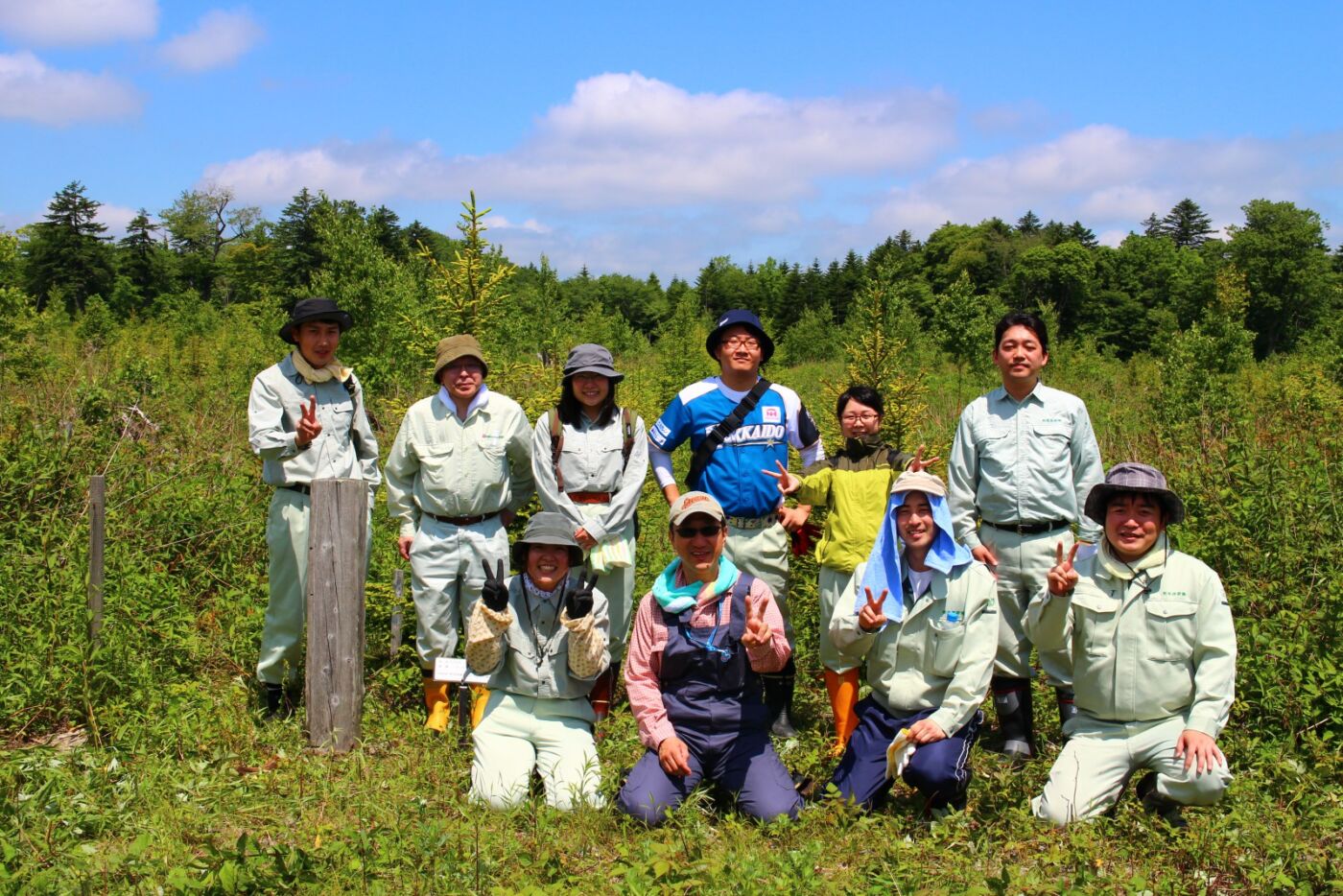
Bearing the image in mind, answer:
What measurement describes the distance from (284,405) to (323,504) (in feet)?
2.31

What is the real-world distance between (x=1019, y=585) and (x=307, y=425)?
3786mm

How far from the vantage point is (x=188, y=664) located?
19.8 feet

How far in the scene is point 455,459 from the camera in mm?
5125

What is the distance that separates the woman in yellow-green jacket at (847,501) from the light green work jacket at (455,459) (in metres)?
1.47

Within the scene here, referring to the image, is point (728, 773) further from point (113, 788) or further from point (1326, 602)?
point (1326, 602)

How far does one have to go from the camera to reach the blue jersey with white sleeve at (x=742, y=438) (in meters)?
5.00

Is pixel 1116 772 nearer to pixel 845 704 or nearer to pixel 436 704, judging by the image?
pixel 845 704

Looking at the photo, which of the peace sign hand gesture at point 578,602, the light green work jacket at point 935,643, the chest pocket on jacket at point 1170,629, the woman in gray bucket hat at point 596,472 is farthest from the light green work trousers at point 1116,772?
the woman in gray bucket hat at point 596,472

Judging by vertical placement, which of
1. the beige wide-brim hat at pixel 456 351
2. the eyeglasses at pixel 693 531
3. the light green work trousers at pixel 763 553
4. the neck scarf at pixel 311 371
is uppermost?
the beige wide-brim hat at pixel 456 351

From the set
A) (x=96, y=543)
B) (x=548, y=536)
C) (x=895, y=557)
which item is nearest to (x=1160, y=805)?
(x=895, y=557)

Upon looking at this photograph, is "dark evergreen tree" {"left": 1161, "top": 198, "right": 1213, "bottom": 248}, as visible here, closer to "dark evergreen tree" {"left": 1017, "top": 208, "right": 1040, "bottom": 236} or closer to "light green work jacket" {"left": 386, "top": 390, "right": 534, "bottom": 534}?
"dark evergreen tree" {"left": 1017, "top": 208, "right": 1040, "bottom": 236}

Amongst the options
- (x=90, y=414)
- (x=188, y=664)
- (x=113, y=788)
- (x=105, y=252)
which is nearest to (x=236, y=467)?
(x=90, y=414)

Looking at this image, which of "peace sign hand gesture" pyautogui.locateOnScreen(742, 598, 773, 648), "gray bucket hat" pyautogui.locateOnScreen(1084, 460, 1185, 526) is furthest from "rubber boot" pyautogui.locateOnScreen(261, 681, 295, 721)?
"gray bucket hat" pyautogui.locateOnScreen(1084, 460, 1185, 526)

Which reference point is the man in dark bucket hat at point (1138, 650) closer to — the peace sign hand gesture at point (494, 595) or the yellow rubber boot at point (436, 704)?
the peace sign hand gesture at point (494, 595)
